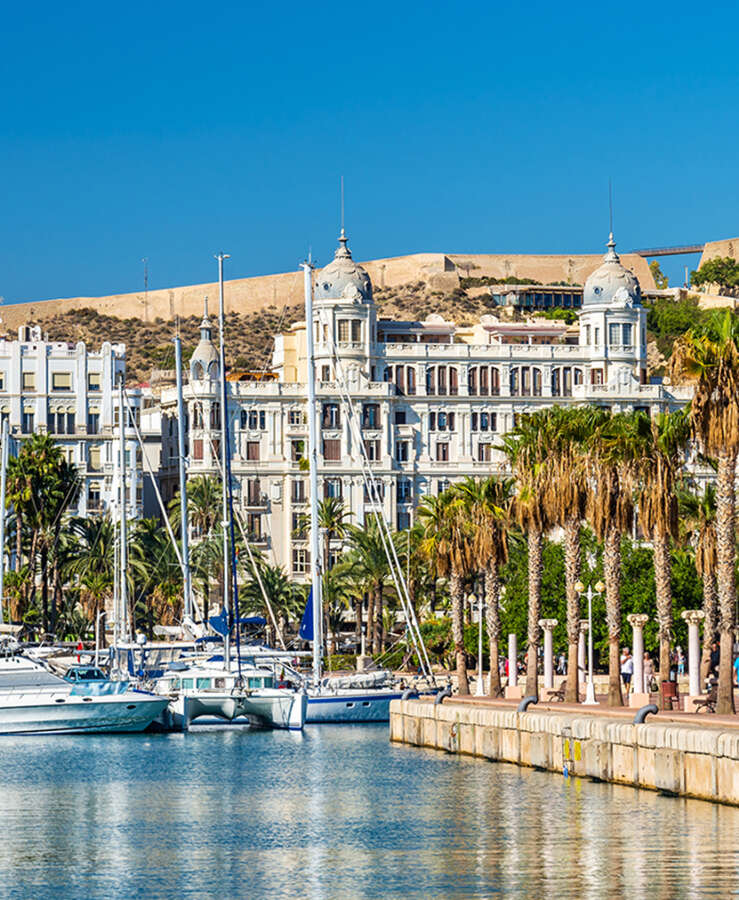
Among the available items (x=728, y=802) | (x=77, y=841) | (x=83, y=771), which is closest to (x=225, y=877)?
(x=77, y=841)

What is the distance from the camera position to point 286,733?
70625 millimetres

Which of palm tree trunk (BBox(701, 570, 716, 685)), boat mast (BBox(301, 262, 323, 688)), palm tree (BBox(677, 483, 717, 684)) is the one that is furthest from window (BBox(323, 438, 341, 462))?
palm tree trunk (BBox(701, 570, 716, 685))

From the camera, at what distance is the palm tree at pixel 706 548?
6147cm

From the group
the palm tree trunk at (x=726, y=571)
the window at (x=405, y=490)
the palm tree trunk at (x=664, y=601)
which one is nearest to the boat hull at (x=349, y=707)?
the palm tree trunk at (x=664, y=601)

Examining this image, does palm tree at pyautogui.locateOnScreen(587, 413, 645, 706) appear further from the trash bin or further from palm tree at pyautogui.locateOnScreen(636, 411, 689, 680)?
the trash bin

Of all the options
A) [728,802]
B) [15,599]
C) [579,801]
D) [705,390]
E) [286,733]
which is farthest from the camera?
[15,599]

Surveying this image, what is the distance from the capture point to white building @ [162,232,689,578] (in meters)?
122

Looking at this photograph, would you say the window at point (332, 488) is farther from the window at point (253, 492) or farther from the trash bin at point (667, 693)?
the trash bin at point (667, 693)

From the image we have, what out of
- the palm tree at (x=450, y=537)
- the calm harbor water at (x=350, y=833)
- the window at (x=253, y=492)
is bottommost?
the calm harbor water at (x=350, y=833)

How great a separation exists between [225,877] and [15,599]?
227 ft

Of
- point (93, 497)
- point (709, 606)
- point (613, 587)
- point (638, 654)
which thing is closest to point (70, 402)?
point (93, 497)

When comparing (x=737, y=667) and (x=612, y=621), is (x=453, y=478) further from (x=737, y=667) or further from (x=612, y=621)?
(x=737, y=667)

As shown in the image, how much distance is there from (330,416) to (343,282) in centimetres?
819

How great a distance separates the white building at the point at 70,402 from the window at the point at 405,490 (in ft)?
52.6
